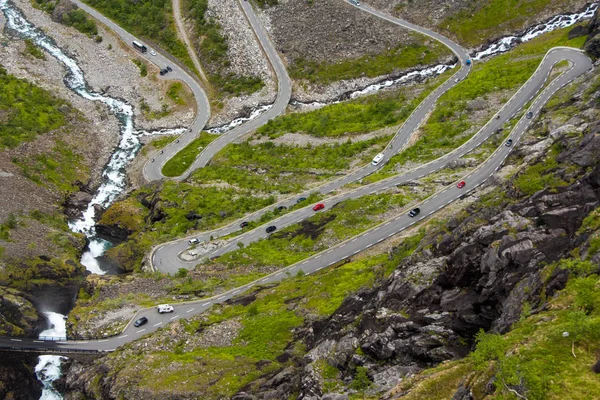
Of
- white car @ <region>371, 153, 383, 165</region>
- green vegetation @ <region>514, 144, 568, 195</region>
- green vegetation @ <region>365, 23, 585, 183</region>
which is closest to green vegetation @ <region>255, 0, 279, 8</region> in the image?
green vegetation @ <region>365, 23, 585, 183</region>

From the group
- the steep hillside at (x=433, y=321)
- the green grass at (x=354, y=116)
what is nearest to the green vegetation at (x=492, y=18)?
the green grass at (x=354, y=116)

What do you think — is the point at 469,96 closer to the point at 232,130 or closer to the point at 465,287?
the point at 232,130

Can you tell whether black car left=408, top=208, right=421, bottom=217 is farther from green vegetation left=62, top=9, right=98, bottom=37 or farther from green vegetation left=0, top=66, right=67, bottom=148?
green vegetation left=62, top=9, right=98, bottom=37

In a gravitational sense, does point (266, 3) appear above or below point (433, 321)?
above

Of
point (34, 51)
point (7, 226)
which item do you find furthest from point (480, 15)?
point (34, 51)

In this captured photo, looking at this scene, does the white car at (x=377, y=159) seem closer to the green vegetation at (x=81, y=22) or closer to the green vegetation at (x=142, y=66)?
the green vegetation at (x=142, y=66)

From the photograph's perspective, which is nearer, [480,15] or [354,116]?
[354,116]
